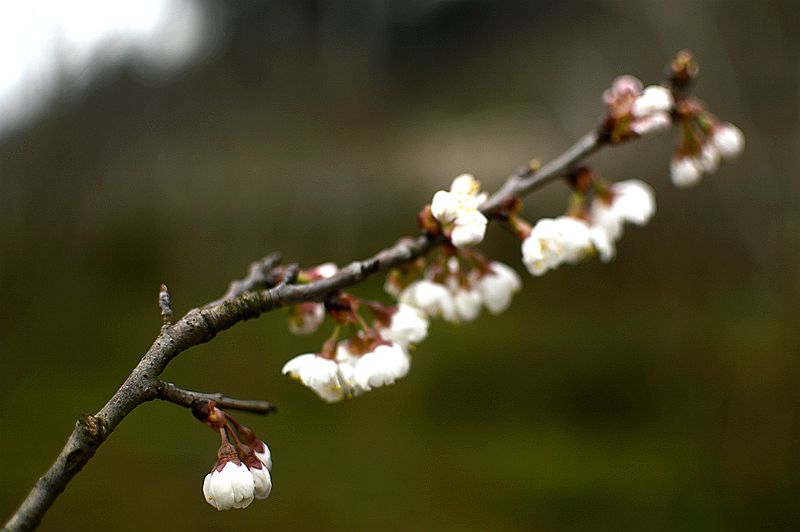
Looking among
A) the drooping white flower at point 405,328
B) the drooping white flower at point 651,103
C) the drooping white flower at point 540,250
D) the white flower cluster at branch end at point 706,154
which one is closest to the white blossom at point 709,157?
the white flower cluster at branch end at point 706,154

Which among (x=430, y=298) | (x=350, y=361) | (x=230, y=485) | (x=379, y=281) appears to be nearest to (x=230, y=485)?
(x=230, y=485)

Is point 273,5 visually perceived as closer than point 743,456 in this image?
No

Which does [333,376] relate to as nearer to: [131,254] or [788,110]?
[788,110]

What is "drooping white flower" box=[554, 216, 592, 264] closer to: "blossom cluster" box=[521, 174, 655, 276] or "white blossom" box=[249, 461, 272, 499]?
"blossom cluster" box=[521, 174, 655, 276]

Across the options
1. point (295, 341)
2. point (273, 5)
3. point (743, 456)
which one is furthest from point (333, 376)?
point (273, 5)

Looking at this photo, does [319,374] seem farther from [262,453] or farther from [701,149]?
[701,149]

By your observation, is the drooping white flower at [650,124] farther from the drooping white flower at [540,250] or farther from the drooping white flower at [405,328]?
the drooping white flower at [405,328]

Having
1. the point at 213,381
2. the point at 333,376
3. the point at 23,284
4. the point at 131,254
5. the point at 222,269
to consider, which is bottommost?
the point at 333,376
